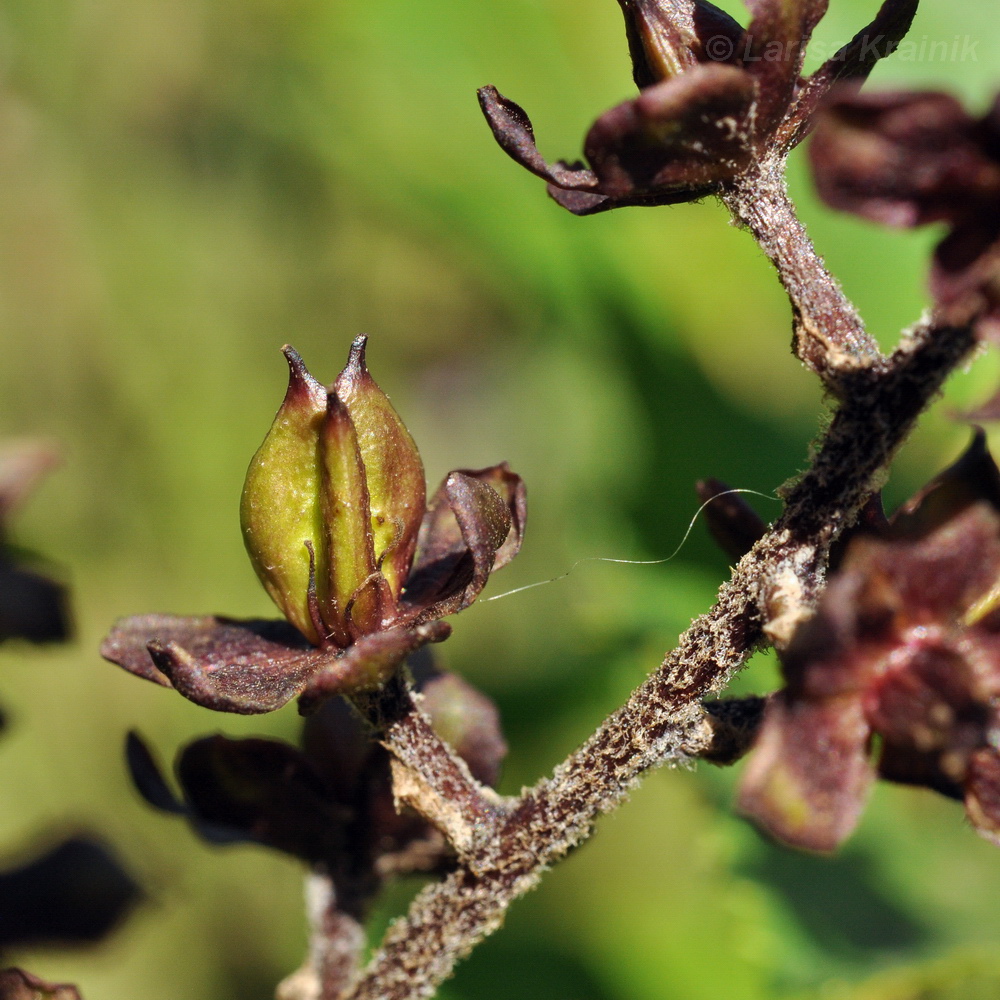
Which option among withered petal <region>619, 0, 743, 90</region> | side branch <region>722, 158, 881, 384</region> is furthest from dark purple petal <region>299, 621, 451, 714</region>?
withered petal <region>619, 0, 743, 90</region>

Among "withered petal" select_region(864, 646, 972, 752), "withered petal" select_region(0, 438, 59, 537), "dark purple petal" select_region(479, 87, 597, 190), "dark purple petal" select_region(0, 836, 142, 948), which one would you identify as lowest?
"dark purple petal" select_region(0, 836, 142, 948)

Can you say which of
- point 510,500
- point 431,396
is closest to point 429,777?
point 510,500

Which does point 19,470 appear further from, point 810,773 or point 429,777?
point 810,773

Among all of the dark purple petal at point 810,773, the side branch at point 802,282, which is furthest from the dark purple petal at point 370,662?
the side branch at point 802,282

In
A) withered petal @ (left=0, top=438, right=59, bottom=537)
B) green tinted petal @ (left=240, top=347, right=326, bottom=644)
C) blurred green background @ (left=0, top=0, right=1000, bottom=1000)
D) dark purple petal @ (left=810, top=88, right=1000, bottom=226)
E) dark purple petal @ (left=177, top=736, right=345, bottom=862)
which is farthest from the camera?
blurred green background @ (left=0, top=0, right=1000, bottom=1000)

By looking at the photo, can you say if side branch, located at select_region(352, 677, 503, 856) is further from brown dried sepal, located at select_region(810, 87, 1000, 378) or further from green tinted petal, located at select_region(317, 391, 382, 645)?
brown dried sepal, located at select_region(810, 87, 1000, 378)

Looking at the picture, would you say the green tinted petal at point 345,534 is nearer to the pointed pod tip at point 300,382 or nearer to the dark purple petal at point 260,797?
the pointed pod tip at point 300,382
